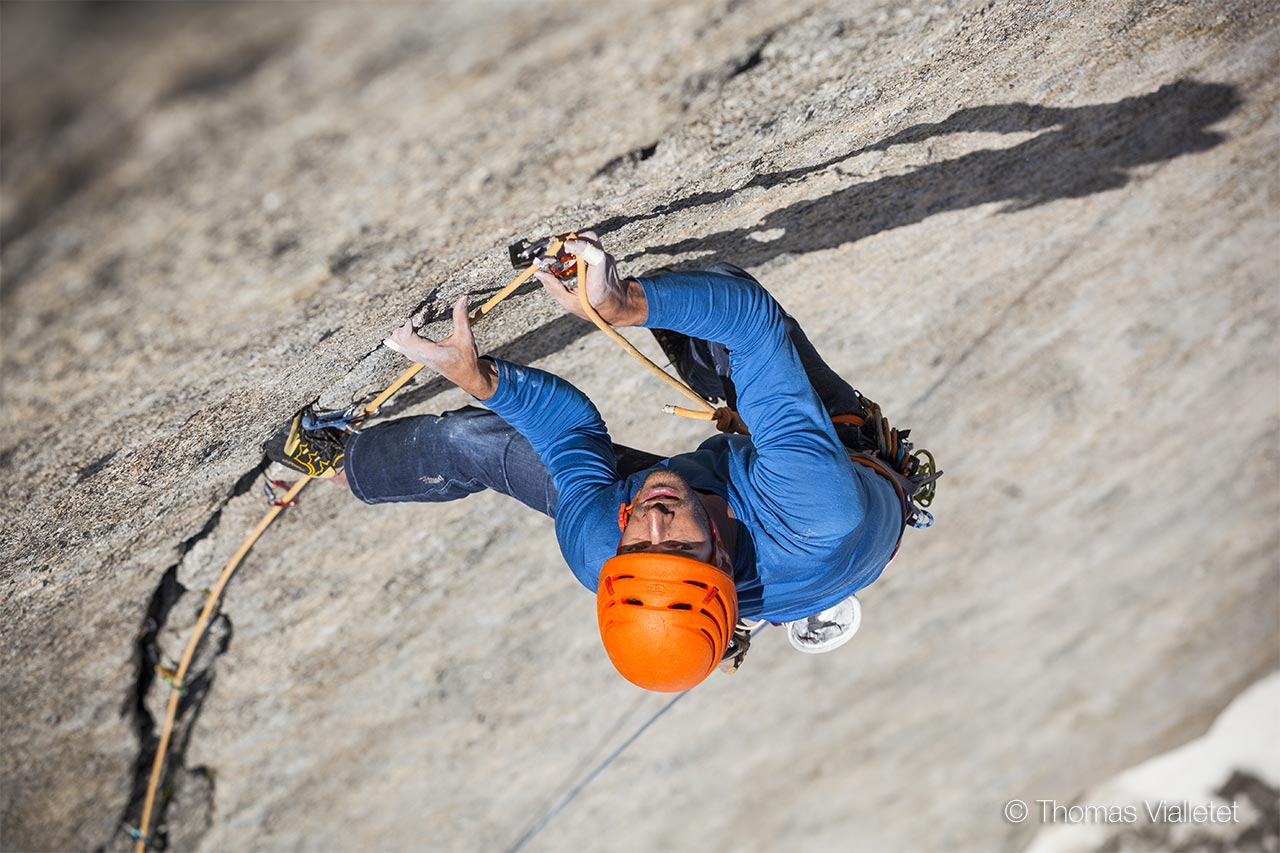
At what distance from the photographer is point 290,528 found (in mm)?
2430

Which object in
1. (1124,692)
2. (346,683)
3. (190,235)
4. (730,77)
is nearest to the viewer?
(190,235)

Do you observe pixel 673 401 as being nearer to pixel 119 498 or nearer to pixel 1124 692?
pixel 119 498

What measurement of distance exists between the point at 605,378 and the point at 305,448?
0.90 meters

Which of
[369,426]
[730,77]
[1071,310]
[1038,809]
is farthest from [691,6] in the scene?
[1038,809]

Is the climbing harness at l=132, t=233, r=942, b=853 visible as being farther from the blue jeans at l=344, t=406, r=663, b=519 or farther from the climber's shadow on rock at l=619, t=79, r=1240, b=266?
the climber's shadow on rock at l=619, t=79, r=1240, b=266

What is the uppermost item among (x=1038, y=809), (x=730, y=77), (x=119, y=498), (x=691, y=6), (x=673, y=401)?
(x=691, y=6)

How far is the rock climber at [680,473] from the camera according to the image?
63.9 inches

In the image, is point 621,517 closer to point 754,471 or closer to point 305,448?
point 754,471

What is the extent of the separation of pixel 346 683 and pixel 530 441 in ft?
5.16

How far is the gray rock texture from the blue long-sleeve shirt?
0.25m

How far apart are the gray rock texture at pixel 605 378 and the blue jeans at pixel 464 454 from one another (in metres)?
0.18

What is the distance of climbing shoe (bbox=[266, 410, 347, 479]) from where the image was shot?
77.5 inches

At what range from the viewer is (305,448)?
6.48 ft

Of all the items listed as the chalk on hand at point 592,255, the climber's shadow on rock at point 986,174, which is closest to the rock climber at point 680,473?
the chalk on hand at point 592,255
